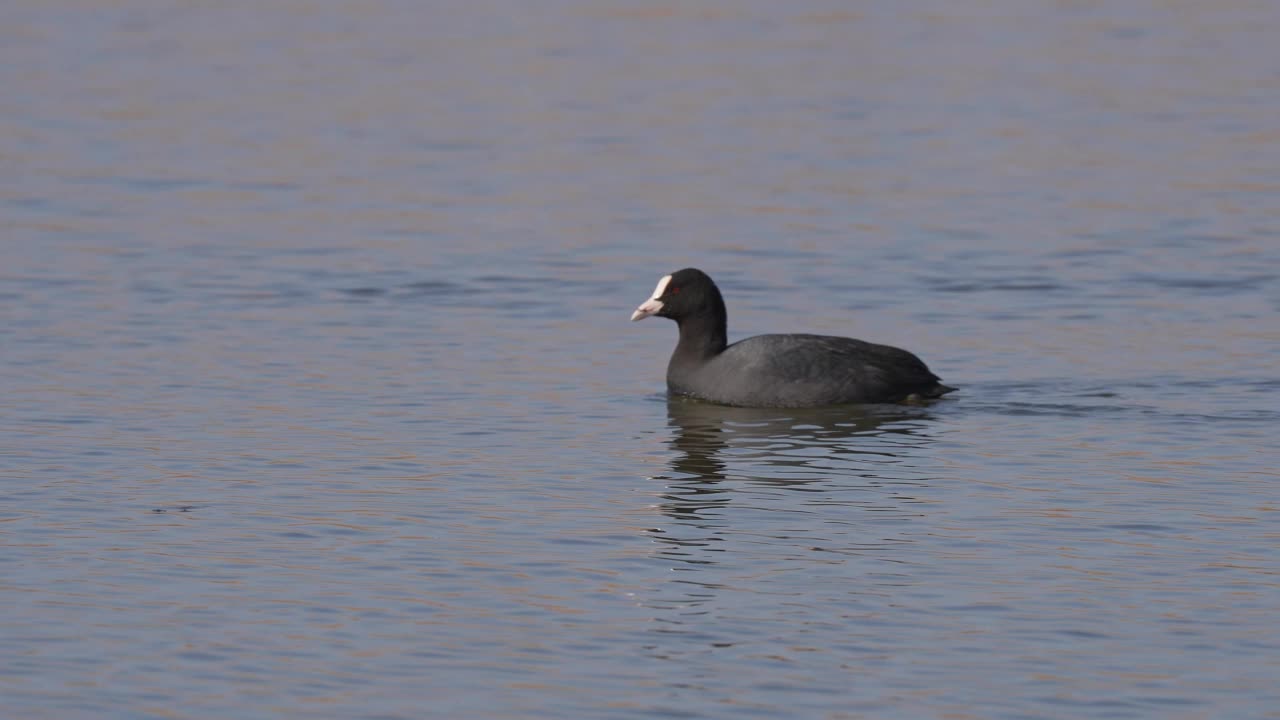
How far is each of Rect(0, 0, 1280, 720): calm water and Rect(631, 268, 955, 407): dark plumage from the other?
286 mm

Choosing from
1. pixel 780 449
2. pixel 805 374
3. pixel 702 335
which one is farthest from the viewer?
pixel 702 335

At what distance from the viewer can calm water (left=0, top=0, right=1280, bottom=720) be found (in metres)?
11.1

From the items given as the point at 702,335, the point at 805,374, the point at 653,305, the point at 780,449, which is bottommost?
the point at 780,449

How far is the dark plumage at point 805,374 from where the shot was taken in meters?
18.6

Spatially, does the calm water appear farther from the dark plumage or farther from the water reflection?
the dark plumage

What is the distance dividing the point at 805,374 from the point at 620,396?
1.49 m

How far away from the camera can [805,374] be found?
61.6 feet

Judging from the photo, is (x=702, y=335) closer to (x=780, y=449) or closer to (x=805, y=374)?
(x=805, y=374)

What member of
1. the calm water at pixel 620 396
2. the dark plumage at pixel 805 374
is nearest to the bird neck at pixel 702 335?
the dark plumage at pixel 805 374

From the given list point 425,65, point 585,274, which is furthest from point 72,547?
point 425,65

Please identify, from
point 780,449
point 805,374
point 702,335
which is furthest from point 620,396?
point 780,449

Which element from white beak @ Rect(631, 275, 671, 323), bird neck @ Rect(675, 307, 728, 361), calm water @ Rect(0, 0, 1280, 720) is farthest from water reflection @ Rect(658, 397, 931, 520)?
white beak @ Rect(631, 275, 671, 323)

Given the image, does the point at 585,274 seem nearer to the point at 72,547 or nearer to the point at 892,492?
the point at 892,492

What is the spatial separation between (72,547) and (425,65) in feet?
100.0
